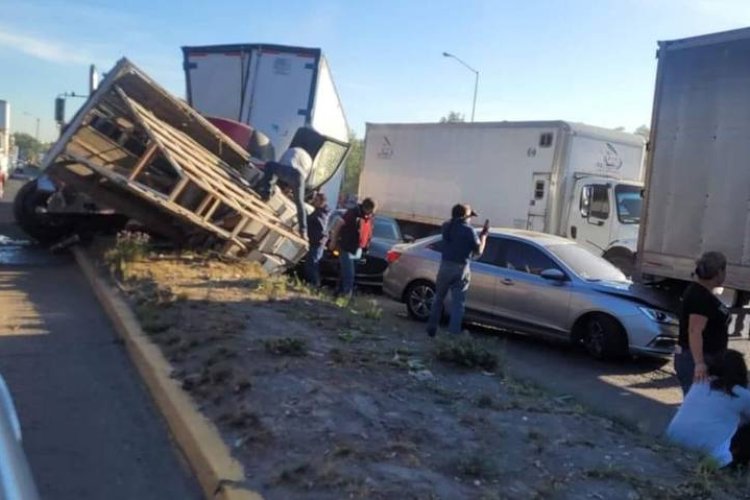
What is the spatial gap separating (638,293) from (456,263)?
89.8 inches

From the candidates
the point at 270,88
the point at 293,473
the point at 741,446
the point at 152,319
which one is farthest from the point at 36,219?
the point at 741,446

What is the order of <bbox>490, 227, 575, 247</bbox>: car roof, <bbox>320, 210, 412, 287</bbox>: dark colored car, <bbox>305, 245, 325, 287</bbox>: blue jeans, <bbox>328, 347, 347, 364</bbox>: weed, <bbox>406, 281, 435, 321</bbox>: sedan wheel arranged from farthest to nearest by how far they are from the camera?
1. <bbox>320, 210, 412, 287</bbox>: dark colored car
2. <bbox>305, 245, 325, 287</bbox>: blue jeans
3. <bbox>406, 281, 435, 321</bbox>: sedan wheel
4. <bbox>490, 227, 575, 247</bbox>: car roof
5. <bbox>328, 347, 347, 364</bbox>: weed

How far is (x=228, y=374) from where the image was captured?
219 inches

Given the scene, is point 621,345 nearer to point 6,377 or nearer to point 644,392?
point 644,392

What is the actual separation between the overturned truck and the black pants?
700 centimetres

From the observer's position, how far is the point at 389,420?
484cm

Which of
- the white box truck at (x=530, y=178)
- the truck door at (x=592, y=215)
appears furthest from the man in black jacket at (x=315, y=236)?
the truck door at (x=592, y=215)

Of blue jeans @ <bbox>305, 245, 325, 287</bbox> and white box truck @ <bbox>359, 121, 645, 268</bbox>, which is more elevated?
white box truck @ <bbox>359, 121, 645, 268</bbox>

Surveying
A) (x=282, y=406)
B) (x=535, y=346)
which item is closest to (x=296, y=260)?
(x=535, y=346)

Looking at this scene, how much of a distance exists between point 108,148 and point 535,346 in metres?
7.55

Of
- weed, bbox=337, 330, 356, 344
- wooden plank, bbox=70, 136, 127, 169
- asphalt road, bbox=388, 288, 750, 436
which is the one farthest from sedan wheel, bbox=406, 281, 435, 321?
wooden plank, bbox=70, 136, 127, 169

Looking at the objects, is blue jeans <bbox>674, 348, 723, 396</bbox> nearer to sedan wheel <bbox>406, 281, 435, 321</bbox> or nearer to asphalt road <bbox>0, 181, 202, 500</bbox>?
asphalt road <bbox>0, 181, 202, 500</bbox>

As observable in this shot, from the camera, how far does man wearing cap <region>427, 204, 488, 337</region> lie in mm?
9359

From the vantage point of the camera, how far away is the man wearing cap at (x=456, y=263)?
30.7ft
